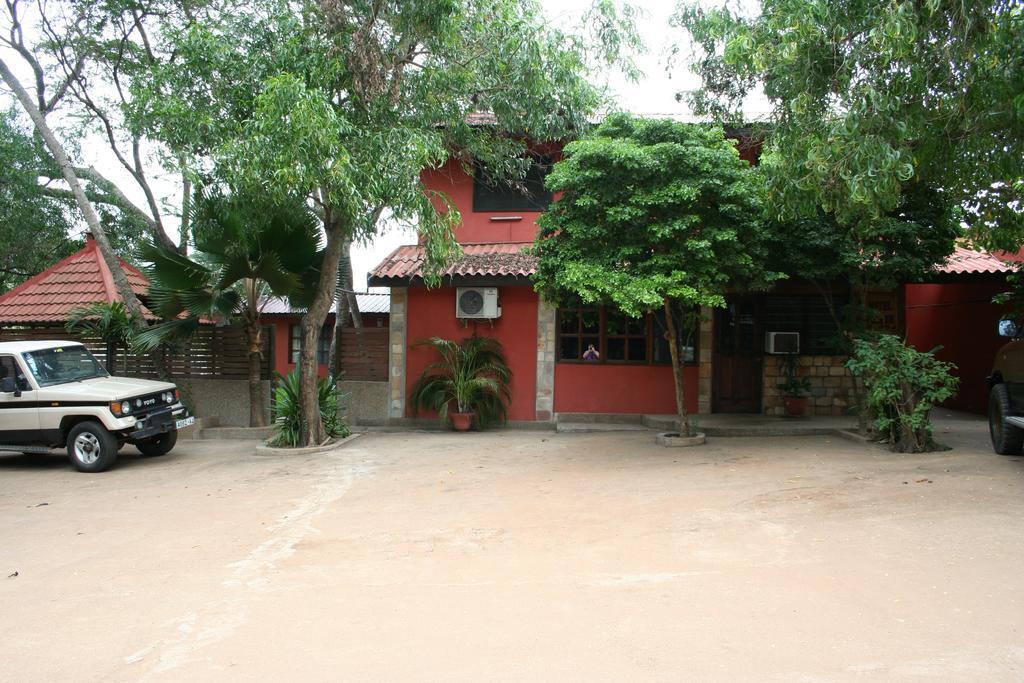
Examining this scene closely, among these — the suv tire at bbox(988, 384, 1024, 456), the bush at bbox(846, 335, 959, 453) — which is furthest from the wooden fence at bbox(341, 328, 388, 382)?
the suv tire at bbox(988, 384, 1024, 456)

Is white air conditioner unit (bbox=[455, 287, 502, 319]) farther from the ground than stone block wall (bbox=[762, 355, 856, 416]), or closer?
farther from the ground

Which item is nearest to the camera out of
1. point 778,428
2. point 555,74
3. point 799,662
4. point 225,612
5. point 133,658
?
point 799,662

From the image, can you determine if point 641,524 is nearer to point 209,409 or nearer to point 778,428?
point 778,428

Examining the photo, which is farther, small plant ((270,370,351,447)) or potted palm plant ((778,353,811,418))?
potted palm plant ((778,353,811,418))

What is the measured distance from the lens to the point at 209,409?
13781 mm

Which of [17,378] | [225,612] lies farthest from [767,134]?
[17,378]

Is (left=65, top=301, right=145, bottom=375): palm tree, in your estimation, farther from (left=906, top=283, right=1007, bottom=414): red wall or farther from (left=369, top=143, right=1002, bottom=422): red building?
(left=906, top=283, right=1007, bottom=414): red wall

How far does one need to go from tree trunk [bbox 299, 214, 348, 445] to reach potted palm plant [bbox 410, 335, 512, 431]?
8.53 feet

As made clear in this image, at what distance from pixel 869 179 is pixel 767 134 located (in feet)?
8.53

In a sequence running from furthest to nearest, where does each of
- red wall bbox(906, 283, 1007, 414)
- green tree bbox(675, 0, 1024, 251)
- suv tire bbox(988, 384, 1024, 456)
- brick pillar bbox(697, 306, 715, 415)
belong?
red wall bbox(906, 283, 1007, 414)
brick pillar bbox(697, 306, 715, 415)
suv tire bbox(988, 384, 1024, 456)
green tree bbox(675, 0, 1024, 251)

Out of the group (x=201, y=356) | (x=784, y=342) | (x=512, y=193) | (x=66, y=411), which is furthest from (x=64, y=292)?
(x=784, y=342)

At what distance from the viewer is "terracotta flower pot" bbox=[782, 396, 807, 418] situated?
12.9 metres

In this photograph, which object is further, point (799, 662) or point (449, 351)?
point (449, 351)

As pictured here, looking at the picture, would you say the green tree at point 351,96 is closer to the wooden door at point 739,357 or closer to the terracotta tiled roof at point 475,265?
the terracotta tiled roof at point 475,265
